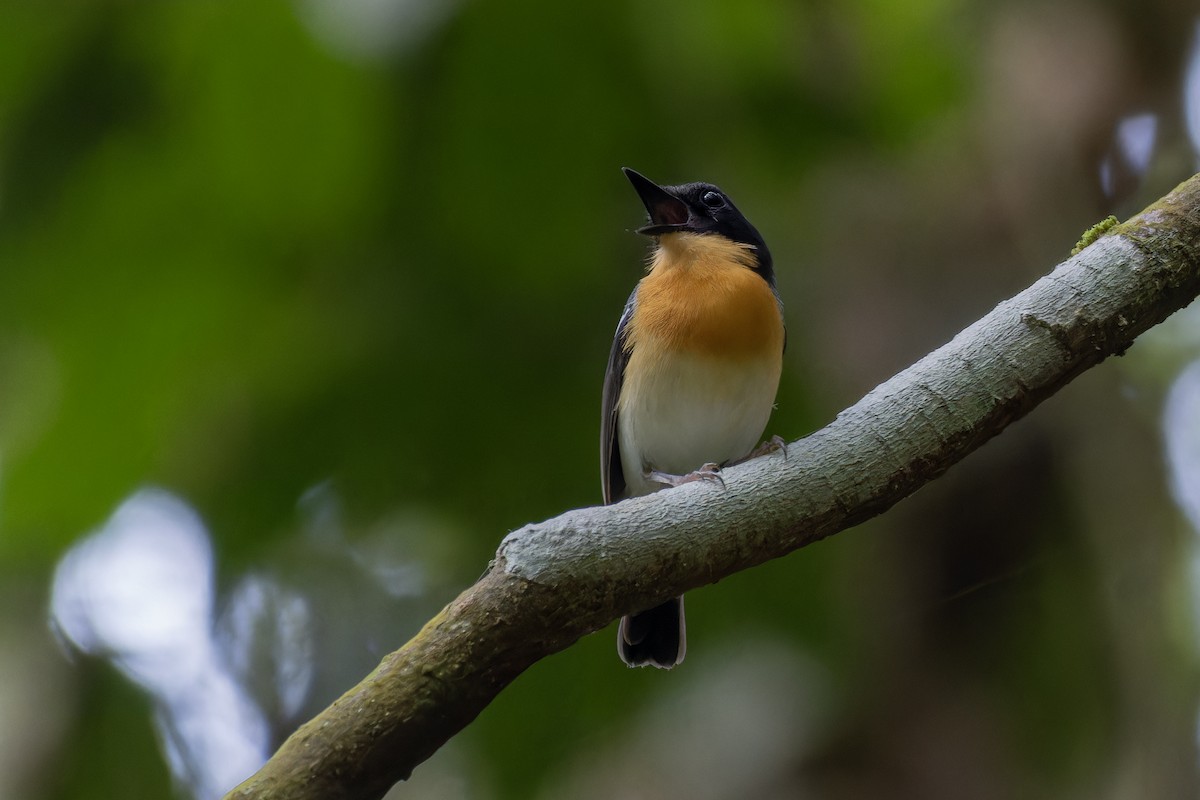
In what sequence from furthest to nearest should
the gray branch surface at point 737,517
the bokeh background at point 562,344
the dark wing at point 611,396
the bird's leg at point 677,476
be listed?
the dark wing at point 611,396
the bokeh background at point 562,344
the bird's leg at point 677,476
the gray branch surface at point 737,517

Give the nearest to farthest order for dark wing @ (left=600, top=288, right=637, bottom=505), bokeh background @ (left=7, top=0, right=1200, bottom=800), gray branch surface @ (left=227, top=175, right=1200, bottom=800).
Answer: gray branch surface @ (left=227, top=175, right=1200, bottom=800) → bokeh background @ (left=7, top=0, right=1200, bottom=800) → dark wing @ (left=600, top=288, right=637, bottom=505)

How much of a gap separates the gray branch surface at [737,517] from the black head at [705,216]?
1.91m

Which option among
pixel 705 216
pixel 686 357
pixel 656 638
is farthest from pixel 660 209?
pixel 656 638

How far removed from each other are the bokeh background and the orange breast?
24 cm

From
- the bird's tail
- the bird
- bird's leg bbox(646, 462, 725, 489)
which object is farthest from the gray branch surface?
the bird's tail

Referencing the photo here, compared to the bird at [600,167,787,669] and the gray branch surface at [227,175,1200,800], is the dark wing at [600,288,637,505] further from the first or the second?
the gray branch surface at [227,175,1200,800]

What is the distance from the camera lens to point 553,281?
396cm

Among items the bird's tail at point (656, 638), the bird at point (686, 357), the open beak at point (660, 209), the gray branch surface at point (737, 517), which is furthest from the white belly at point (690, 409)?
the gray branch surface at point (737, 517)

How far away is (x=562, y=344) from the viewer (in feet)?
13.5

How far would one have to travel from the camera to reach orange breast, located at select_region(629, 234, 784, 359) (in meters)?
3.75

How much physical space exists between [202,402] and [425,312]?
2.66 feet

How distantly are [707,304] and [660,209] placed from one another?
0.42 metres

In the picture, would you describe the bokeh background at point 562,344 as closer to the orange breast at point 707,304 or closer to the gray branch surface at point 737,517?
the orange breast at point 707,304

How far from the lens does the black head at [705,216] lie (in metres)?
4.02
